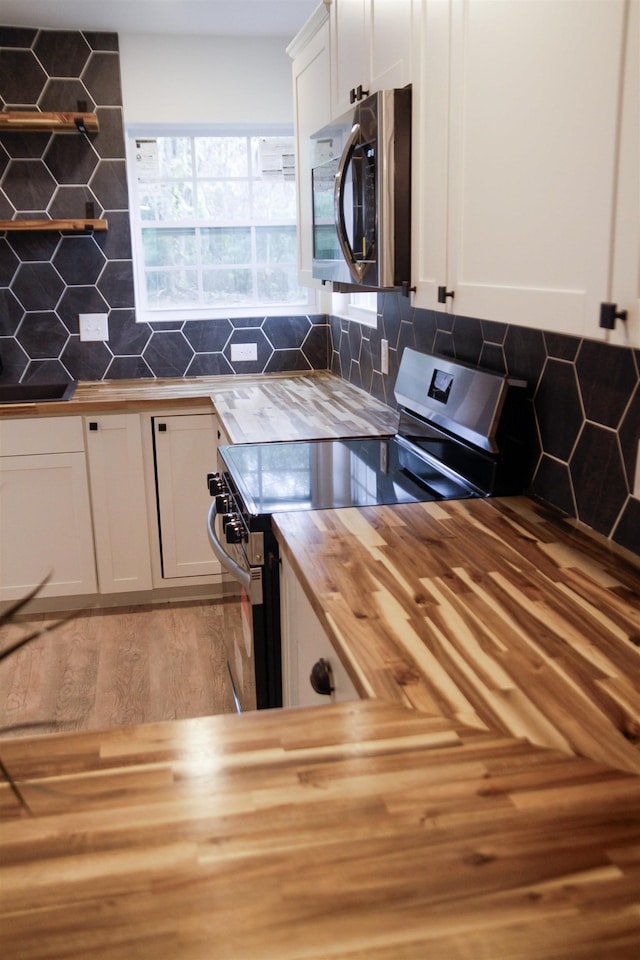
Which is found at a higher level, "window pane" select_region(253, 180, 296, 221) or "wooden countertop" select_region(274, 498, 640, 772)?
"window pane" select_region(253, 180, 296, 221)

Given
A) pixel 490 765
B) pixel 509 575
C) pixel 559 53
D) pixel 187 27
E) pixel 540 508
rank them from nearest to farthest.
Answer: pixel 490 765 → pixel 559 53 → pixel 509 575 → pixel 540 508 → pixel 187 27

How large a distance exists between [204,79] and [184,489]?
1.84 m

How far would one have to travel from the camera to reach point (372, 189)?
6.89 ft

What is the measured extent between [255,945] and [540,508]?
1266 mm

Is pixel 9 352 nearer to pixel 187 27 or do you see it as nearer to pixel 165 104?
pixel 165 104

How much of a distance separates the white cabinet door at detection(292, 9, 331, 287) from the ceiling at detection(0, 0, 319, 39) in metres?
0.35

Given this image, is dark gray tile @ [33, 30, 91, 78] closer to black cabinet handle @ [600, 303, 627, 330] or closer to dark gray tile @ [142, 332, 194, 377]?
dark gray tile @ [142, 332, 194, 377]

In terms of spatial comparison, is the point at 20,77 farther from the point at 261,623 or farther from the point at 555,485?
the point at 555,485

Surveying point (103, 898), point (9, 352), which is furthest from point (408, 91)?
point (9, 352)

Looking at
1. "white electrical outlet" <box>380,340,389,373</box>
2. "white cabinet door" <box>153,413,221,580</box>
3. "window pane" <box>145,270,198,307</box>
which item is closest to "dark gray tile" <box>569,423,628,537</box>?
"white electrical outlet" <box>380,340,389,373</box>

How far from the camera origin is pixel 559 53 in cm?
122

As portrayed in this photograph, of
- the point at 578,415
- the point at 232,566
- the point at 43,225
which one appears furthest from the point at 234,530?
the point at 43,225

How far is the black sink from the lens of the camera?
12.4 feet

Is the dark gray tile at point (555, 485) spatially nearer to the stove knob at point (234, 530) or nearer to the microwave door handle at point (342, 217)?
the stove knob at point (234, 530)
